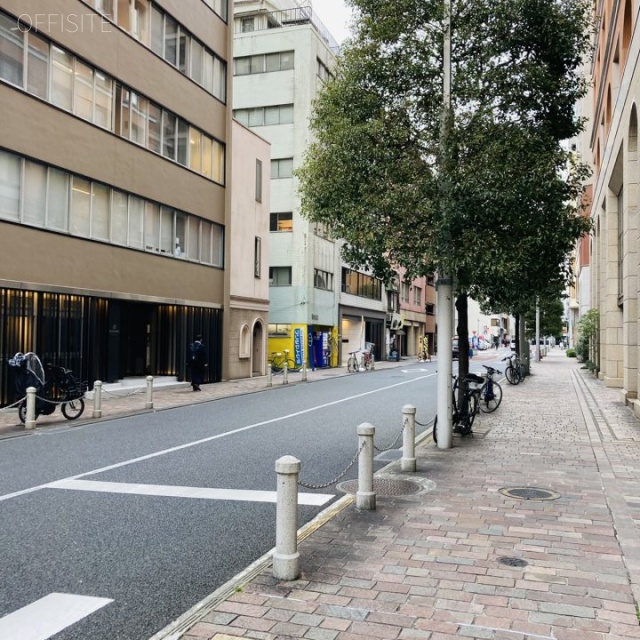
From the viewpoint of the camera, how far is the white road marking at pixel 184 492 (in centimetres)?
723

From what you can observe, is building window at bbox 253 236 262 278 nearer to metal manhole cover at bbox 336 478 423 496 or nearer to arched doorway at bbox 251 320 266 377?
arched doorway at bbox 251 320 266 377

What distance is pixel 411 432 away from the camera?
843cm

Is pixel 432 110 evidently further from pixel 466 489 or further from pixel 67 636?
pixel 67 636

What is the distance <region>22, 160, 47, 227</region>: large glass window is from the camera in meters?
16.7

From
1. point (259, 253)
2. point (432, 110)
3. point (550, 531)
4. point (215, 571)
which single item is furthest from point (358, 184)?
point (259, 253)

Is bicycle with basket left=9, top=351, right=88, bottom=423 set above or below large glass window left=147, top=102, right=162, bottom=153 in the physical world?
below

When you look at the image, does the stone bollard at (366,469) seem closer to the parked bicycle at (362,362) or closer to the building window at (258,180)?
the building window at (258,180)

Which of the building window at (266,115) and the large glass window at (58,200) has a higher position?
the building window at (266,115)

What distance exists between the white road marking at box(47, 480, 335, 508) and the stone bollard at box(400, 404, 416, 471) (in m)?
1.50

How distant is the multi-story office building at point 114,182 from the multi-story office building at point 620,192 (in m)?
13.6

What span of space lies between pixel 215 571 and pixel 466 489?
352cm

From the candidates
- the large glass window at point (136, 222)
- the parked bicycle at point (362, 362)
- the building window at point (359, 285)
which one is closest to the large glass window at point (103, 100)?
the large glass window at point (136, 222)

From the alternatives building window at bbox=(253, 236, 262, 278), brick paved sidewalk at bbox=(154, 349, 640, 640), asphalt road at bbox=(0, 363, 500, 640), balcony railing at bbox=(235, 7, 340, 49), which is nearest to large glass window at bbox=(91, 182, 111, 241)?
asphalt road at bbox=(0, 363, 500, 640)

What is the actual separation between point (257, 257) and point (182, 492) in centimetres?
2294
